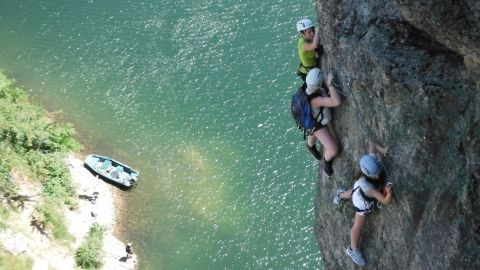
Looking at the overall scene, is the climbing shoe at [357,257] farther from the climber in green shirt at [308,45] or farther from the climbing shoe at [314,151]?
the climber in green shirt at [308,45]

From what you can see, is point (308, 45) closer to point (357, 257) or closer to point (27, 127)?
point (357, 257)

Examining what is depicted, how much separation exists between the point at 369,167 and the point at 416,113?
125 cm

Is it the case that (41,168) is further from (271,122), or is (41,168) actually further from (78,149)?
(271,122)

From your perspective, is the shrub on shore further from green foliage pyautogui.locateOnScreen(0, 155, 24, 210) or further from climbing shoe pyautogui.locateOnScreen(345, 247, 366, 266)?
climbing shoe pyautogui.locateOnScreen(345, 247, 366, 266)

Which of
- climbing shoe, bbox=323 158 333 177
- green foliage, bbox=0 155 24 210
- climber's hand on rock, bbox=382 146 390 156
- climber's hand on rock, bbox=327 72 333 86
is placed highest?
climber's hand on rock, bbox=327 72 333 86

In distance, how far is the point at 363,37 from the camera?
375 inches

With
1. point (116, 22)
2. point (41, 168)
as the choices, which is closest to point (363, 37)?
point (41, 168)

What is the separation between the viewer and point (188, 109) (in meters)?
28.6

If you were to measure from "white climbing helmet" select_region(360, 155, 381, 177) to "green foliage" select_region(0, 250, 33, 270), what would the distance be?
14.7 metres

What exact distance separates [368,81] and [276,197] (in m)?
16.1

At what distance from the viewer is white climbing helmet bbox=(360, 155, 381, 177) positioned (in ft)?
31.4

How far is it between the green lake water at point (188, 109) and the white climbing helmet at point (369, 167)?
14.1m

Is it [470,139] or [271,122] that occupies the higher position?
[470,139]

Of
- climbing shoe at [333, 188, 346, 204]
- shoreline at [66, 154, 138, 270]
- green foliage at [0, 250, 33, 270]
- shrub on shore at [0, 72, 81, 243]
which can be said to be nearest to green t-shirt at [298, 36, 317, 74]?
climbing shoe at [333, 188, 346, 204]
